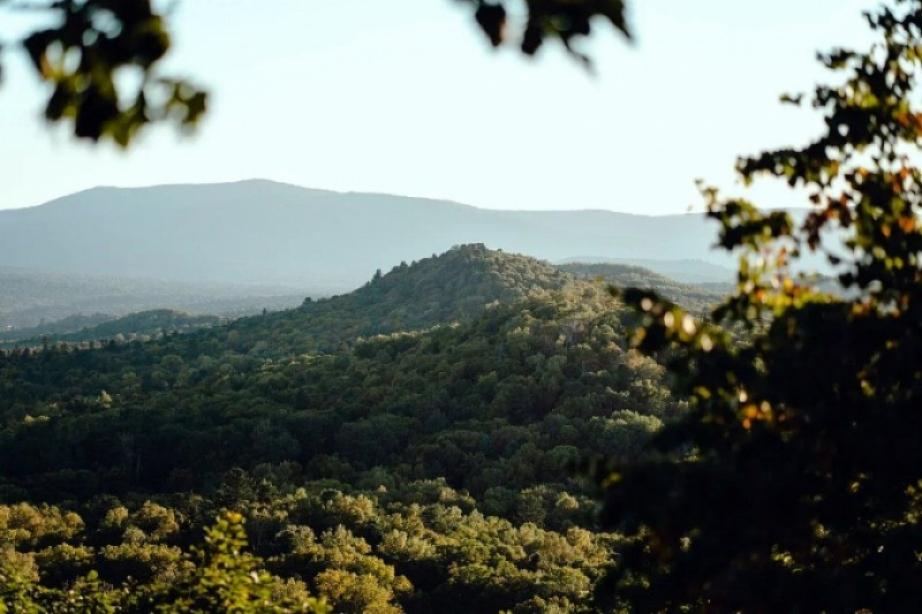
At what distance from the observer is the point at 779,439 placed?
6.17 m

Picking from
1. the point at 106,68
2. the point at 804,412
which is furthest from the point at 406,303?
the point at 106,68

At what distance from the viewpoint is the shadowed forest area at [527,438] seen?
549 centimetres

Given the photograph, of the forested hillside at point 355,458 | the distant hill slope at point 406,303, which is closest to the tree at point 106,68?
the forested hillside at point 355,458

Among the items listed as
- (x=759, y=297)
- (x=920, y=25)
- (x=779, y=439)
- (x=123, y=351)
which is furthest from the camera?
(x=123, y=351)

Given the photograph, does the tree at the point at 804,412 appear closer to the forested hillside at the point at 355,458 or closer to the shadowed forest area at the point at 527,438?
the shadowed forest area at the point at 527,438

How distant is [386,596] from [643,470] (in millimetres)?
27871

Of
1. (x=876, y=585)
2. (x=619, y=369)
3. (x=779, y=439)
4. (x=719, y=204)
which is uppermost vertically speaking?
(x=719, y=204)

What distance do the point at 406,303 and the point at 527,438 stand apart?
74680mm

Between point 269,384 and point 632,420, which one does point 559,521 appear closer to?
point 632,420

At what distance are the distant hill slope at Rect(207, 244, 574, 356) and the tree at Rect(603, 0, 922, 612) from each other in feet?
335

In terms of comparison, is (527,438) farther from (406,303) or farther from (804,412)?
(406,303)

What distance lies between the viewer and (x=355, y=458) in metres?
62.4

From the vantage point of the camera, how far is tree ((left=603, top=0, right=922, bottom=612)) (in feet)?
17.9

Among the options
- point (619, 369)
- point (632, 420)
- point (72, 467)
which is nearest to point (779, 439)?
point (632, 420)
